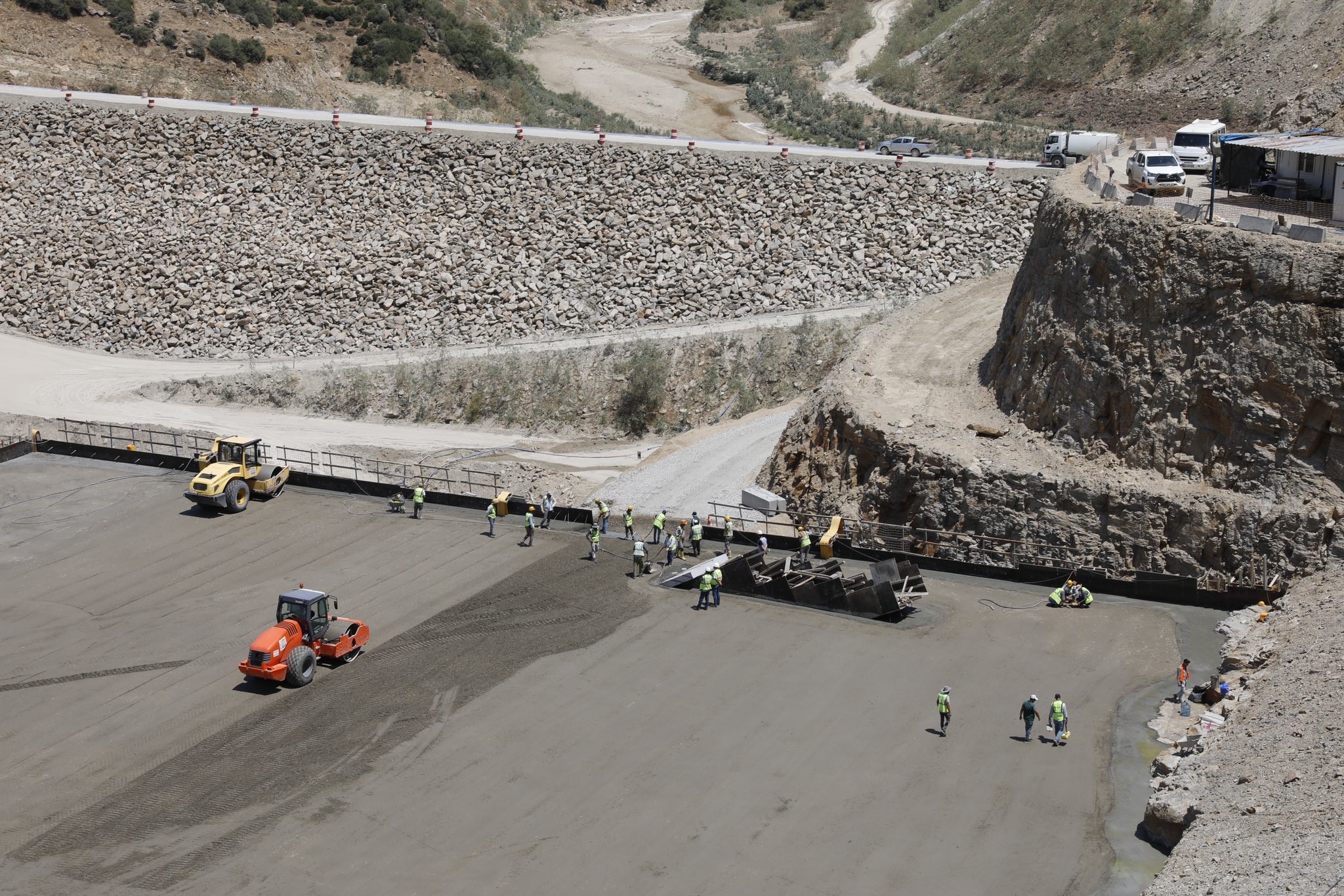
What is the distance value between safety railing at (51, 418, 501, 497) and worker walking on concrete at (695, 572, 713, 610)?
33.9ft

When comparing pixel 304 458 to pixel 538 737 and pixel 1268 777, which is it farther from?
pixel 1268 777

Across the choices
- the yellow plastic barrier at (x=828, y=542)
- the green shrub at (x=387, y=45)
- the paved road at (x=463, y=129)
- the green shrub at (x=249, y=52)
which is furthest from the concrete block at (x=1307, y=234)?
the green shrub at (x=249, y=52)

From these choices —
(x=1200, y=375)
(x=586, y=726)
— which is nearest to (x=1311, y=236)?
(x=1200, y=375)

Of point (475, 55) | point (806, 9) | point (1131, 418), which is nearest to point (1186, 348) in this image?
point (1131, 418)

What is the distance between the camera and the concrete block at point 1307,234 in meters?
27.7

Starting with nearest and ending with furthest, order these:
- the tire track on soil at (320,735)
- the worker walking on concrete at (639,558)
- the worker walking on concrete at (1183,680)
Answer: the tire track on soil at (320,735), the worker walking on concrete at (1183,680), the worker walking on concrete at (639,558)

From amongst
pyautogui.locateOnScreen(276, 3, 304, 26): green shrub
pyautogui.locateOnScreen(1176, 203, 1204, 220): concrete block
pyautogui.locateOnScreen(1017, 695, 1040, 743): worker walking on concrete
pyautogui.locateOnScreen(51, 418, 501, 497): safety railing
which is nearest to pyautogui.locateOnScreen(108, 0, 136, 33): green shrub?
pyautogui.locateOnScreen(276, 3, 304, 26): green shrub

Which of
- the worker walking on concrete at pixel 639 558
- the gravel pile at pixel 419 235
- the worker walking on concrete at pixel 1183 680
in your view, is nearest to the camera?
the worker walking on concrete at pixel 1183 680

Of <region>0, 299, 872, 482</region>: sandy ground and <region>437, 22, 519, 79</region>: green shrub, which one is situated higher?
<region>437, 22, 519, 79</region>: green shrub

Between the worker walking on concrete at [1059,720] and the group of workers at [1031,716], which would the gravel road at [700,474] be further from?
the worker walking on concrete at [1059,720]

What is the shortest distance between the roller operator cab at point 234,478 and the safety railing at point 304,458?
1.52 metres

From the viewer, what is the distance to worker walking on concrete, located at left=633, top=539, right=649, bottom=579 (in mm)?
29781

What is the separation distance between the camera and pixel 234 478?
1355 inches

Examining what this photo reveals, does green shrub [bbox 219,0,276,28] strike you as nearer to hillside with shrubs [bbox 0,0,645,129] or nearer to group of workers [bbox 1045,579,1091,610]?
hillside with shrubs [bbox 0,0,645,129]
